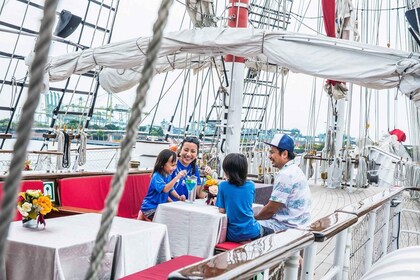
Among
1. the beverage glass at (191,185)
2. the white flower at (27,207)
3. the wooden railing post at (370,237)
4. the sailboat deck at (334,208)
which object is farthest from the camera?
the sailboat deck at (334,208)

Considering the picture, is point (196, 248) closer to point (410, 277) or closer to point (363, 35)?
point (410, 277)

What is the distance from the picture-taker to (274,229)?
3201 mm

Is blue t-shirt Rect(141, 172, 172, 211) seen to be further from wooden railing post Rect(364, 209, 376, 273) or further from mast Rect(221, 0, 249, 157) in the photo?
mast Rect(221, 0, 249, 157)

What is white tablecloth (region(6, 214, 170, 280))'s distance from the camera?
215 centimetres

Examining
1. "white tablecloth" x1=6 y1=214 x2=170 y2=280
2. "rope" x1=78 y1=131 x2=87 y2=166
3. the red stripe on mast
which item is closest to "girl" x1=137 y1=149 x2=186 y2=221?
"white tablecloth" x1=6 y1=214 x2=170 y2=280

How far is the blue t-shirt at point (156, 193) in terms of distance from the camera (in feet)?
Answer: 11.6

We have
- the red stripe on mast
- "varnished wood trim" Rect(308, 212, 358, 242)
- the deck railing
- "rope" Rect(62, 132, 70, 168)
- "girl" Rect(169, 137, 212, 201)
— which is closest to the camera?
the deck railing

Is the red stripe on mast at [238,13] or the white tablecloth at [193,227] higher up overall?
the red stripe on mast at [238,13]

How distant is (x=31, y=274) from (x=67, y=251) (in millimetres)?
214

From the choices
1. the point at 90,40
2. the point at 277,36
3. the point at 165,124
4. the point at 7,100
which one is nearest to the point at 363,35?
the point at 165,124

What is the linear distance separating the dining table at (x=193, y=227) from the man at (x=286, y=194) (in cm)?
30

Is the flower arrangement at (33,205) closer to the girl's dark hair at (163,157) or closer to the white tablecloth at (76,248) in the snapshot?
the white tablecloth at (76,248)

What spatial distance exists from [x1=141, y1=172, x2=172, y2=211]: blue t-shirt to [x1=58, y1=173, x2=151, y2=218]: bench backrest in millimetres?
696

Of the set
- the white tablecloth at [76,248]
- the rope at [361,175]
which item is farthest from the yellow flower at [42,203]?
the rope at [361,175]
